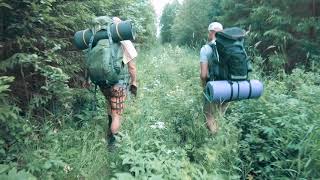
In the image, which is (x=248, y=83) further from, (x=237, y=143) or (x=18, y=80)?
(x=18, y=80)

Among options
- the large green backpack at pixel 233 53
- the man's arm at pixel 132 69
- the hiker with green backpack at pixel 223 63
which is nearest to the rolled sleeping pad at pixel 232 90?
the hiker with green backpack at pixel 223 63

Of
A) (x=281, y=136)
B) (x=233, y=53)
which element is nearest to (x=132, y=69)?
(x=233, y=53)

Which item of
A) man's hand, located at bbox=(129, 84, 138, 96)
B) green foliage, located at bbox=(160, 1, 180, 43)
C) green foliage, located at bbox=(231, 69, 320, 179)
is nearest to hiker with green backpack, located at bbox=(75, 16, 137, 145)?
man's hand, located at bbox=(129, 84, 138, 96)

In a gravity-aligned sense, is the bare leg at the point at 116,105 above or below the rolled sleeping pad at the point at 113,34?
below

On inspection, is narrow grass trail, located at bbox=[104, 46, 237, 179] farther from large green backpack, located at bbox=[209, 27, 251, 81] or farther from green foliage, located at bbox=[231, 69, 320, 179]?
large green backpack, located at bbox=[209, 27, 251, 81]

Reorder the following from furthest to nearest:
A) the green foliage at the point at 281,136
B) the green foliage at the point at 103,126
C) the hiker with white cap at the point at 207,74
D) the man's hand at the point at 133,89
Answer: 1. the man's hand at the point at 133,89
2. the hiker with white cap at the point at 207,74
3. the green foliage at the point at 281,136
4. the green foliage at the point at 103,126

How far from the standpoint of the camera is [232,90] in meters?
5.43

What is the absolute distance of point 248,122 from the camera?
5.71m

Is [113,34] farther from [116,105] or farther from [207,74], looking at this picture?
[207,74]

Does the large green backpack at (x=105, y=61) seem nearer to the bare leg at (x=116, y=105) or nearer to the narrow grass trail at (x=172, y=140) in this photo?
the bare leg at (x=116, y=105)

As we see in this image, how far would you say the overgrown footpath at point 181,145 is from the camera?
4219 mm

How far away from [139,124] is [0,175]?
264 cm

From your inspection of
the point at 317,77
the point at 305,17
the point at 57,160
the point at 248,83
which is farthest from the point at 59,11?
the point at 305,17

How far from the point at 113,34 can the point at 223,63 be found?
159cm
